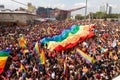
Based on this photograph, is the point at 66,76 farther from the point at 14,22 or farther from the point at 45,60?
the point at 14,22

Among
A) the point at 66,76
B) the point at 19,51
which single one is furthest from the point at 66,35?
the point at 66,76

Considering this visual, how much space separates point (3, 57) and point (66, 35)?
9.24m

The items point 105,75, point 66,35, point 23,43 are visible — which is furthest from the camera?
point 66,35

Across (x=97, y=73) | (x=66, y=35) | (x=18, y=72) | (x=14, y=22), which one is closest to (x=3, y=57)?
(x=18, y=72)

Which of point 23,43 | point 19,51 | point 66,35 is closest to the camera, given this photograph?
point 19,51

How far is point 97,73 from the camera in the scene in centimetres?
1497

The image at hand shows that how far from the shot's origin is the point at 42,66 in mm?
15086

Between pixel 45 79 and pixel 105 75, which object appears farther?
pixel 105 75

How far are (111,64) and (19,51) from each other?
6296 mm

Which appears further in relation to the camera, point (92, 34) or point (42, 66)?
point (92, 34)

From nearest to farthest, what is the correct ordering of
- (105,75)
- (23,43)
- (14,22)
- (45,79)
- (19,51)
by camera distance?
(45,79), (105,75), (19,51), (23,43), (14,22)

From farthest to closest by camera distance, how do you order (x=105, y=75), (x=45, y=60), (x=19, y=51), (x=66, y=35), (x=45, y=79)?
1. (x=66, y=35)
2. (x=19, y=51)
3. (x=45, y=60)
4. (x=105, y=75)
5. (x=45, y=79)

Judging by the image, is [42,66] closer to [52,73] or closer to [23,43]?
[52,73]

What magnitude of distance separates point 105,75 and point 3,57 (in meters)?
6.12
